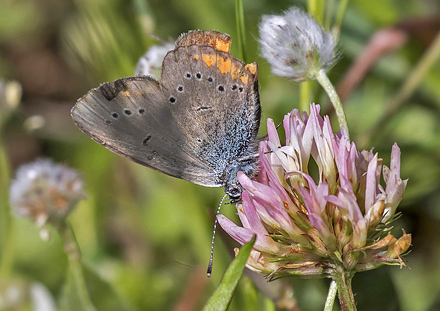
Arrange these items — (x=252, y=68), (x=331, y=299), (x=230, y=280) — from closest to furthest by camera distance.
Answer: (x=230, y=280)
(x=331, y=299)
(x=252, y=68)

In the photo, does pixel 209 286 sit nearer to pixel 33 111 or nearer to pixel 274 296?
pixel 274 296

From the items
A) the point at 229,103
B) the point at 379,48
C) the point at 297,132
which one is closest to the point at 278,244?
the point at 297,132

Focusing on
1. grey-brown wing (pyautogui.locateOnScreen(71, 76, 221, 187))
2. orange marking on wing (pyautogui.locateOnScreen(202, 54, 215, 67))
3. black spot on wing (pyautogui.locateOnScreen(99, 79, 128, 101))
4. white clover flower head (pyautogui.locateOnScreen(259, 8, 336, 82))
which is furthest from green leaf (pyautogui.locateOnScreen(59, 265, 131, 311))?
white clover flower head (pyautogui.locateOnScreen(259, 8, 336, 82))

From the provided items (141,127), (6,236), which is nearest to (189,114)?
(141,127)

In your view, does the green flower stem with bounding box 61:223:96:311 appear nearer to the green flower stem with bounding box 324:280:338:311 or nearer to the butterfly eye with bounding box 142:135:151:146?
the butterfly eye with bounding box 142:135:151:146

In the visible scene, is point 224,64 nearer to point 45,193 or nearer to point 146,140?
point 146,140

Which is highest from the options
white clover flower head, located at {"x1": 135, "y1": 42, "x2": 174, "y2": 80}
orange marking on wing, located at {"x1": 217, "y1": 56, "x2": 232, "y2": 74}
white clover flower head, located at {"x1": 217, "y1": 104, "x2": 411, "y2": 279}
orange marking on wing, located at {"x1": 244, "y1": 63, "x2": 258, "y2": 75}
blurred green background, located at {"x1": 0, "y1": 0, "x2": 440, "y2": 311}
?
orange marking on wing, located at {"x1": 217, "y1": 56, "x2": 232, "y2": 74}

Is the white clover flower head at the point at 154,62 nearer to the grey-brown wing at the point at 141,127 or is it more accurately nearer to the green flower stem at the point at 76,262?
the grey-brown wing at the point at 141,127
